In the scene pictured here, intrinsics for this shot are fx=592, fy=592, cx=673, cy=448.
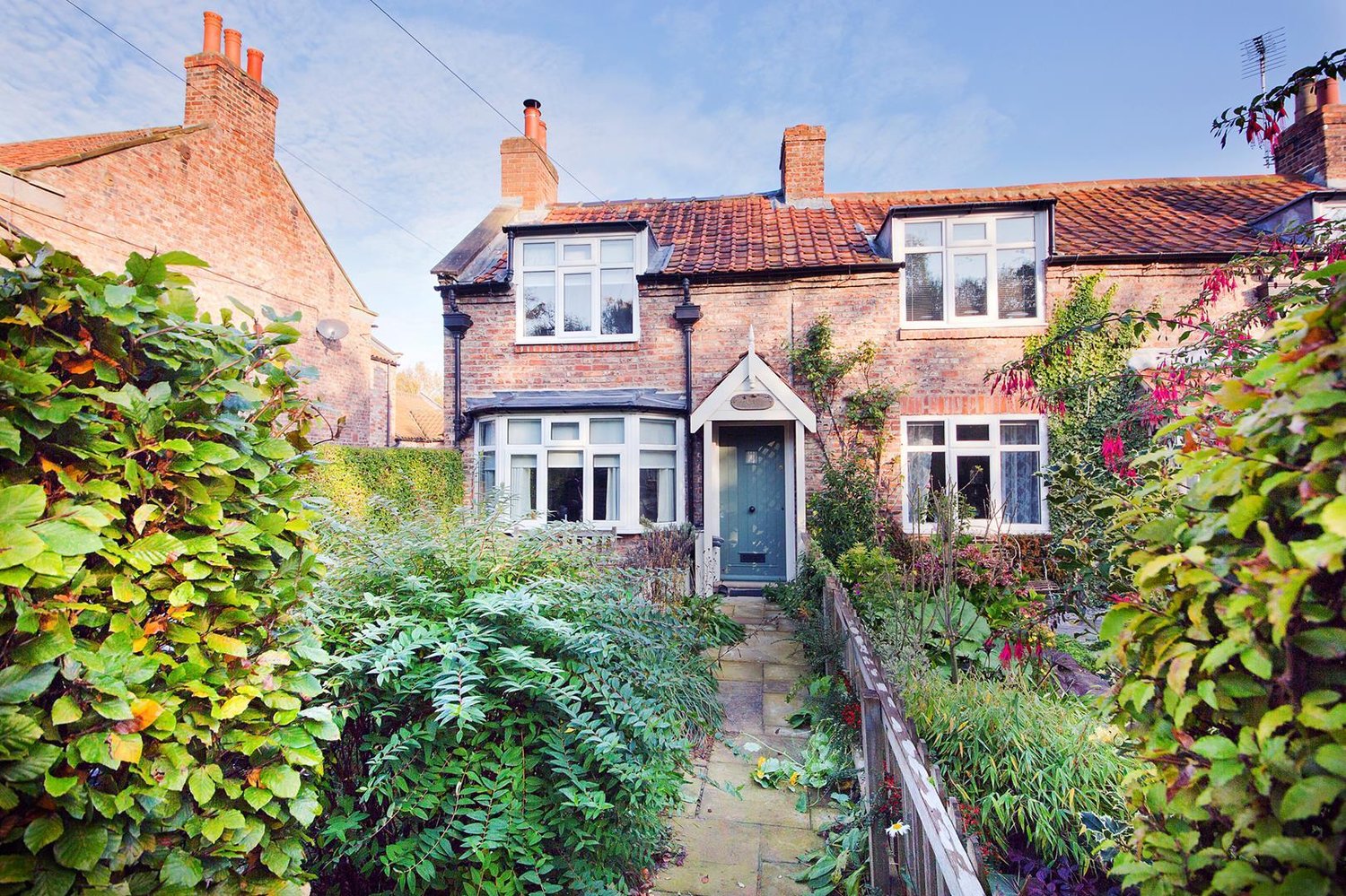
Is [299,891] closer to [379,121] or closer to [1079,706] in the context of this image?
[1079,706]

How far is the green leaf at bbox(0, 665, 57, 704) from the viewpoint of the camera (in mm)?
1202

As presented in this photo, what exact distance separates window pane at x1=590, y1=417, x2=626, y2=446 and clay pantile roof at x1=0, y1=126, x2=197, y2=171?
9811 mm

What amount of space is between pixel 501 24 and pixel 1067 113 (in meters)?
7.91

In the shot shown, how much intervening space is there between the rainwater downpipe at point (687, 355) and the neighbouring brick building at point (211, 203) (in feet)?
17.5

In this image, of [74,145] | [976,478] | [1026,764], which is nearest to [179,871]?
[1026,764]

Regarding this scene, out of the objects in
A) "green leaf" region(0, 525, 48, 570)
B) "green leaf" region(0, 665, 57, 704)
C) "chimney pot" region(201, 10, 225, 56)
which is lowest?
"green leaf" region(0, 665, 57, 704)

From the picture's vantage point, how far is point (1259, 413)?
1.01 m

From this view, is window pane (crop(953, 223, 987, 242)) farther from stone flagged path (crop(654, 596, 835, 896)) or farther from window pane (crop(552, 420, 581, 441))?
stone flagged path (crop(654, 596, 835, 896))

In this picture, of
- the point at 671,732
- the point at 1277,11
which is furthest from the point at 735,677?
the point at 1277,11

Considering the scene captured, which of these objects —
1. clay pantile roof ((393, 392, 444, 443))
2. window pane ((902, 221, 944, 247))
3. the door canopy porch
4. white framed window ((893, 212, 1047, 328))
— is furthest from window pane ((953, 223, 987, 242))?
clay pantile roof ((393, 392, 444, 443))

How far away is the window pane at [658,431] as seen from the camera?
32.5ft

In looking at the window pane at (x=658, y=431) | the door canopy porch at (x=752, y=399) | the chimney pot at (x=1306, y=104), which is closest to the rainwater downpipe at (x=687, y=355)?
the window pane at (x=658, y=431)

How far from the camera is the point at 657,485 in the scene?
33.0ft

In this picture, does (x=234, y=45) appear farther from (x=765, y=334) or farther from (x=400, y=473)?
(x=765, y=334)
